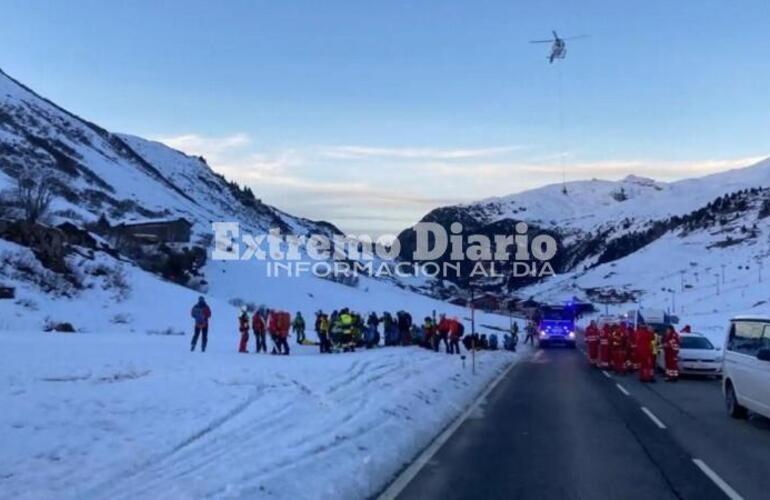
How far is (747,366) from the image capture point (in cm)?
1389

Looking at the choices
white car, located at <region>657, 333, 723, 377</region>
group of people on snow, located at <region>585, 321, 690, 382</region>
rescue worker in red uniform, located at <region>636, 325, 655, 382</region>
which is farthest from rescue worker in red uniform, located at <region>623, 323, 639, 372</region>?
rescue worker in red uniform, located at <region>636, 325, 655, 382</region>

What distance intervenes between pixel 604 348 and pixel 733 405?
15388mm

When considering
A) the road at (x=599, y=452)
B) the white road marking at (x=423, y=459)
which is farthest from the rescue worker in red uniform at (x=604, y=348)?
the white road marking at (x=423, y=459)

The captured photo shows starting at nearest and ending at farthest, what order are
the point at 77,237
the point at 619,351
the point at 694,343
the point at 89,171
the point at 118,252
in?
the point at 694,343 < the point at 619,351 < the point at 77,237 < the point at 118,252 < the point at 89,171

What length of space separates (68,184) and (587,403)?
245 ft

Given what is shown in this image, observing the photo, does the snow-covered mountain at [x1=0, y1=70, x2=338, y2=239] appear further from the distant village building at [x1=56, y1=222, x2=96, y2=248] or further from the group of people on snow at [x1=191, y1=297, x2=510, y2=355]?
the group of people on snow at [x1=191, y1=297, x2=510, y2=355]

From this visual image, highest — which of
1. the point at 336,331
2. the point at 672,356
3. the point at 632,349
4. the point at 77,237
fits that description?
the point at 77,237

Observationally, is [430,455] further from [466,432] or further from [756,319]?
[756,319]

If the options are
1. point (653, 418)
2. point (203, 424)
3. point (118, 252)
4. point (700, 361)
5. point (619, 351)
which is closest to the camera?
point (203, 424)

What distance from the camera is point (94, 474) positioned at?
859 centimetres

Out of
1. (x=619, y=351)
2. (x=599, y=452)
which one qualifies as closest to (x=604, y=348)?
(x=619, y=351)

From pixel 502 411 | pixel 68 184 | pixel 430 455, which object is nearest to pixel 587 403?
pixel 502 411

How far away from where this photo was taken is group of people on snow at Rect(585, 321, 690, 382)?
23344 mm

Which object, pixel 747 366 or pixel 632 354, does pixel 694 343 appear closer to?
pixel 632 354
